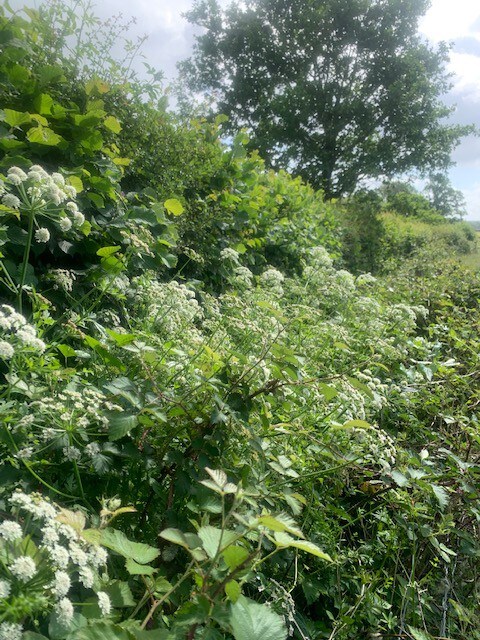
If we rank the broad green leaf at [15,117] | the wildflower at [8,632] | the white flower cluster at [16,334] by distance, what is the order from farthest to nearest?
the broad green leaf at [15,117] → the white flower cluster at [16,334] → the wildflower at [8,632]

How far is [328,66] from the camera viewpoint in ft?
66.0

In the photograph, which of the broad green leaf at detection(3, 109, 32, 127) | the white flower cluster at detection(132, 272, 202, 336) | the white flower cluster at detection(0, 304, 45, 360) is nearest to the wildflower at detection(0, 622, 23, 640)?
the white flower cluster at detection(0, 304, 45, 360)

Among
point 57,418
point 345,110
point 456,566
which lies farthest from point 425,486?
point 345,110

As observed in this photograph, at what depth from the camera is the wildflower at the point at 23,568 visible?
2.65 ft

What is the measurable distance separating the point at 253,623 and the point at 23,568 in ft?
1.63

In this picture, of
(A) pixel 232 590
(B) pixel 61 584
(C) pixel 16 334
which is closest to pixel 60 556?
(B) pixel 61 584

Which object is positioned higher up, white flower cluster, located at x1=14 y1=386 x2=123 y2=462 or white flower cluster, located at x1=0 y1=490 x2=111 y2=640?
Result: white flower cluster, located at x1=14 y1=386 x2=123 y2=462

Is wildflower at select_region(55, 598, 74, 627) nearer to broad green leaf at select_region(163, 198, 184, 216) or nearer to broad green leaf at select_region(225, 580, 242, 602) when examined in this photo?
broad green leaf at select_region(225, 580, 242, 602)

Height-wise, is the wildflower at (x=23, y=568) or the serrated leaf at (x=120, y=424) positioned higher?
the serrated leaf at (x=120, y=424)

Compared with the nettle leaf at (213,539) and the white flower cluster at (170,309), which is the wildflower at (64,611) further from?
the white flower cluster at (170,309)

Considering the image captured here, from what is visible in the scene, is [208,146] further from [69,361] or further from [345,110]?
[345,110]

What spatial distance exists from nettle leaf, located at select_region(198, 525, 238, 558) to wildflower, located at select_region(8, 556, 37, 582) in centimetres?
35

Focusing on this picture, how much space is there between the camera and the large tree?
1920 centimetres

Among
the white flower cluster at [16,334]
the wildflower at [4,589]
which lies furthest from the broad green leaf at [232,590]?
the white flower cluster at [16,334]
